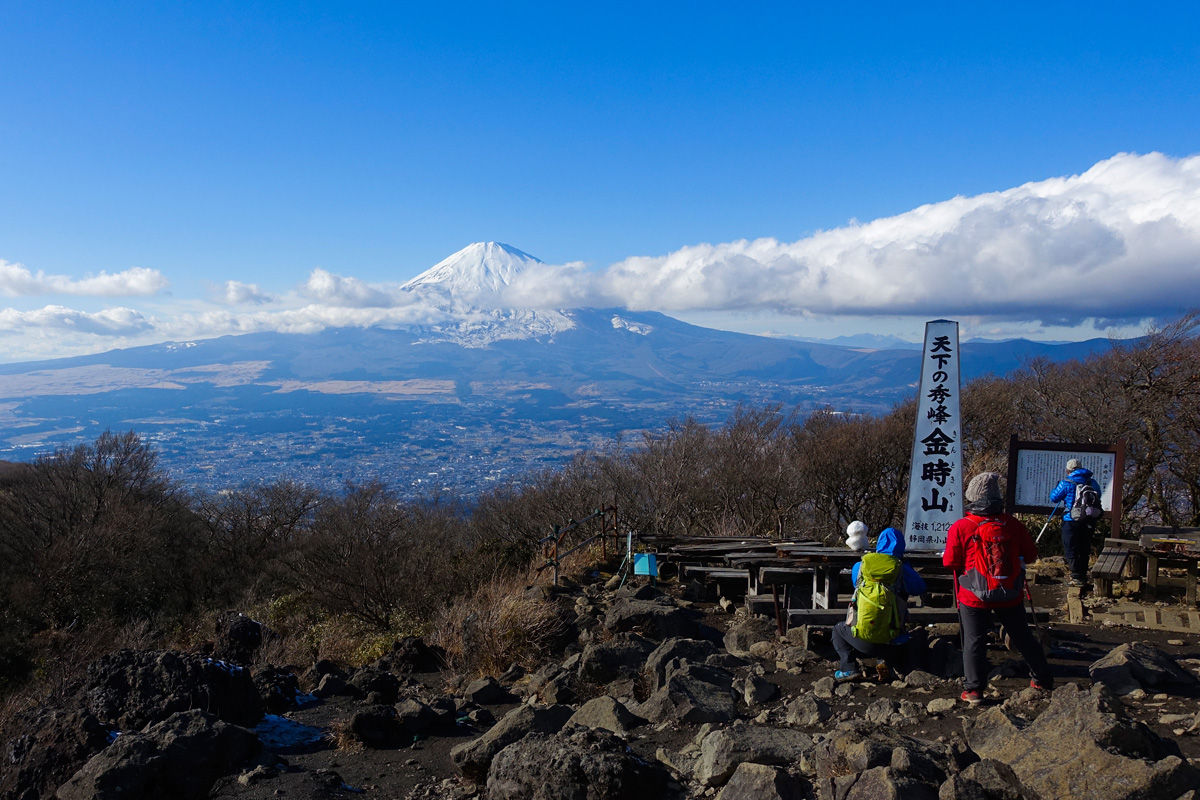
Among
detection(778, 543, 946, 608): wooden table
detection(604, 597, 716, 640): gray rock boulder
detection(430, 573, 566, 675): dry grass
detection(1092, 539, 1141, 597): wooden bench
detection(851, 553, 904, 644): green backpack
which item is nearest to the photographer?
detection(851, 553, 904, 644): green backpack

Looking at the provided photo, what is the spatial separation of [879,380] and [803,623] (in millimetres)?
152288

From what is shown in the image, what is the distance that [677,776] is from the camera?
4570 mm

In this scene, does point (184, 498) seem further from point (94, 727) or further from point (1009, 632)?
point (1009, 632)

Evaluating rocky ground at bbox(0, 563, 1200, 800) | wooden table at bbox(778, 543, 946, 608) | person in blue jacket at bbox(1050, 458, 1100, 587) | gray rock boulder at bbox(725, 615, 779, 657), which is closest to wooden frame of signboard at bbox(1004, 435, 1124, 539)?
person in blue jacket at bbox(1050, 458, 1100, 587)

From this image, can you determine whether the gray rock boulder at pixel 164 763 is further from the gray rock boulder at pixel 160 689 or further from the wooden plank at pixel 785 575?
the wooden plank at pixel 785 575

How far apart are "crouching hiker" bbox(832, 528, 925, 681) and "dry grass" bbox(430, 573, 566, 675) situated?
3.69m

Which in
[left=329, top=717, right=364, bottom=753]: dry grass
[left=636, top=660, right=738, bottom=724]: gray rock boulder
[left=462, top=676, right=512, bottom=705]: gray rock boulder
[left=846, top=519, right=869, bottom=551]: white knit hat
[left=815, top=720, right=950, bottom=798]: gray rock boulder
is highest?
[left=846, top=519, right=869, bottom=551]: white knit hat

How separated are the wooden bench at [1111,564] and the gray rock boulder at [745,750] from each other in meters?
5.79

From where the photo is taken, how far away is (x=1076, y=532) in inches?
376

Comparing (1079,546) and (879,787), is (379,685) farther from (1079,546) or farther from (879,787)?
(1079,546)

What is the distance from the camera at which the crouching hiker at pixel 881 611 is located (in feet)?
19.0

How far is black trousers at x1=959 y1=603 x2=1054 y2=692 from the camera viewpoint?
5.34 metres

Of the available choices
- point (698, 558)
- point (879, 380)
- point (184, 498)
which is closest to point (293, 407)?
point (879, 380)

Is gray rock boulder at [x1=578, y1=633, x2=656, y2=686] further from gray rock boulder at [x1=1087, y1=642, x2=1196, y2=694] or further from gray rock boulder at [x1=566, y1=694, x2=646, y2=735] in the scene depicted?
gray rock boulder at [x1=1087, y1=642, x2=1196, y2=694]
